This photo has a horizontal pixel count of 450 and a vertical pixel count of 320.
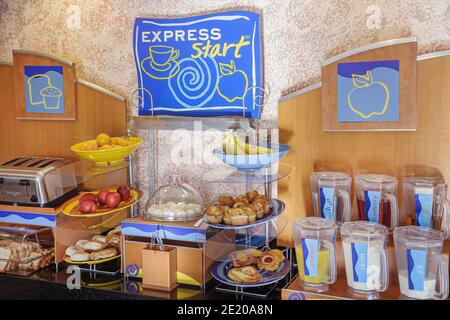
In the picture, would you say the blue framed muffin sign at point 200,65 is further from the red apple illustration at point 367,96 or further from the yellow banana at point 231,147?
the red apple illustration at point 367,96

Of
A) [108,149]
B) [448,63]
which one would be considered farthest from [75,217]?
[448,63]

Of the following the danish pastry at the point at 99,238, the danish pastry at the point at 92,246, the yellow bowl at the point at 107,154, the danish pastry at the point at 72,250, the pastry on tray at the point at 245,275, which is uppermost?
the yellow bowl at the point at 107,154

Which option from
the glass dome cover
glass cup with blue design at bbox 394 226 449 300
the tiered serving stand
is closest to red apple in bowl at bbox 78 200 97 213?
the glass dome cover

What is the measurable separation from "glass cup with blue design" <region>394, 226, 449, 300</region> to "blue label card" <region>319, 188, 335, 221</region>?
1.35 ft

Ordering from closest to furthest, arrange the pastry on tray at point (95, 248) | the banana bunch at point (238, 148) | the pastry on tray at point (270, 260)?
the pastry on tray at point (270, 260) → the banana bunch at point (238, 148) → the pastry on tray at point (95, 248)

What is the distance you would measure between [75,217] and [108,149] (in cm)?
38

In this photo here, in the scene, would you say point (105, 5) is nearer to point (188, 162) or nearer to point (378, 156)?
point (188, 162)

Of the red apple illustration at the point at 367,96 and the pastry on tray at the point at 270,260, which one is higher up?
the red apple illustration at the point at 367,96

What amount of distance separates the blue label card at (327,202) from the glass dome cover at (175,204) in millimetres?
547

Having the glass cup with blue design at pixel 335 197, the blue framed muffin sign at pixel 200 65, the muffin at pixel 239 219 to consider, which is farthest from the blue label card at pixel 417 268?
the blue framed muffin sign at pixel 200 65

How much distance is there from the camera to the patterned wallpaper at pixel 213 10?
217 cm

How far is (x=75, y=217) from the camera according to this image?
2.50 meters

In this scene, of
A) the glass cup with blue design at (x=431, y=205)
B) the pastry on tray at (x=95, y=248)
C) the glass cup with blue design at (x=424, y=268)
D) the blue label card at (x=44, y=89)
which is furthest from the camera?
the blue label card at (x=44, y=89)

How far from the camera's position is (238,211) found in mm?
2068
